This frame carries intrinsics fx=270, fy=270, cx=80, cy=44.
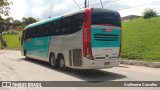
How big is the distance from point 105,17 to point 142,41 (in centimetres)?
1131

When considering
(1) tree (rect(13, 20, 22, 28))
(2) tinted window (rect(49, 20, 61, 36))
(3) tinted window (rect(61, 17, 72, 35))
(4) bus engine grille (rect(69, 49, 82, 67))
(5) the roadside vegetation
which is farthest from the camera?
(1) tree (rect(13, 20, 22, 28))

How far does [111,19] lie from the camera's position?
1336 centimetres

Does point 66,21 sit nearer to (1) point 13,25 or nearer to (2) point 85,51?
(2) point 85,51

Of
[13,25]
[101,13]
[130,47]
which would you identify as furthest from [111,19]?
[13,25]

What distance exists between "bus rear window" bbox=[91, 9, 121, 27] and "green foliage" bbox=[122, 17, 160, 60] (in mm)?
6867

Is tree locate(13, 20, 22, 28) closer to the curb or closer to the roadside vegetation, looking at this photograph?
the roadside vegetation

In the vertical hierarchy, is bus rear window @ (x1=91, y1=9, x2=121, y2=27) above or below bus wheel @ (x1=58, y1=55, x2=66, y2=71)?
above

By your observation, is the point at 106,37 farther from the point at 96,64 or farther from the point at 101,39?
the point at 96,64

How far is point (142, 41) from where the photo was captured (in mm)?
23594

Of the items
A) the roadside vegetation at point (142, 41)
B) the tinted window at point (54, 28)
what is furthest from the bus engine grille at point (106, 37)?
the roadside vegetation at point (142, 41)

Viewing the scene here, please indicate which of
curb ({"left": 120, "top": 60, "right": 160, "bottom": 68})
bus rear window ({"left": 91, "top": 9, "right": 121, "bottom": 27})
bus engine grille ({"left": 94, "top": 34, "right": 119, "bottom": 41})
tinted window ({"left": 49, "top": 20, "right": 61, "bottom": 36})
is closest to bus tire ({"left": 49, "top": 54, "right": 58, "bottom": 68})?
tinted window ({"left": 49, "top": 20, "right": 61, "bottom": 36})

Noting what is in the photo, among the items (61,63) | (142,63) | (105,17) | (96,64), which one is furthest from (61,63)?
(142,63)

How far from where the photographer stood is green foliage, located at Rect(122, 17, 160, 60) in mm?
20670

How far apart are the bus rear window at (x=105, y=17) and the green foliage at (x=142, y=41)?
6.87 m
